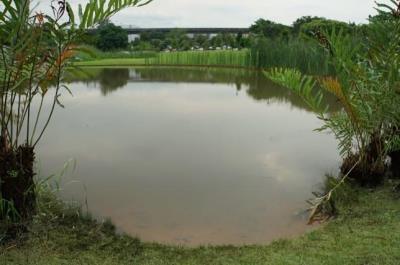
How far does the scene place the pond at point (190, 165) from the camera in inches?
106

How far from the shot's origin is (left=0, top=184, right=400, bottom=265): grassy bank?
6.77 feet

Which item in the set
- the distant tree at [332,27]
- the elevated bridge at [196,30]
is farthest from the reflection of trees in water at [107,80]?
the elevated bridge at [196,30]

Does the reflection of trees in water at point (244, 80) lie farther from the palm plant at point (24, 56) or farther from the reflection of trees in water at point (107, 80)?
the palm plant at point (24, 56)

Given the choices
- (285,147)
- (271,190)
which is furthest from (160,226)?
(285,147)

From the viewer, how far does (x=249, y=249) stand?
221cm

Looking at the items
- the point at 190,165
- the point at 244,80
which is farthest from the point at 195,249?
the point at 244,80

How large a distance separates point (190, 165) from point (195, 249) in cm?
157

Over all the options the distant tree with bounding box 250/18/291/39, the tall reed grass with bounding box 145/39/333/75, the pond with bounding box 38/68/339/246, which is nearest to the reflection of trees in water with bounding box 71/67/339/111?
the tall reed grass with bounding box 145/39/333/75

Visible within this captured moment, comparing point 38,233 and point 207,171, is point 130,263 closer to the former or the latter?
point 38,233

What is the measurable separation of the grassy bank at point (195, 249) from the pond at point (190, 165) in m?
0.22

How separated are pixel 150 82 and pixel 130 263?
316 inches

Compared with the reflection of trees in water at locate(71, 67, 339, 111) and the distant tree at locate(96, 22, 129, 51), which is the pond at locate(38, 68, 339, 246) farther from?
the distant tree at locate(96, 22, 129, 51)

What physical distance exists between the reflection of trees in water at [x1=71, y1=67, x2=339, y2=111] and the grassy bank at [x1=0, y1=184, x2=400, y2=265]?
445 centimetres

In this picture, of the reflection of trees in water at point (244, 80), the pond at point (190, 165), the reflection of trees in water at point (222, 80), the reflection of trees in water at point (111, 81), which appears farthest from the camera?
the reflection of trees in water at point (111, 81)
